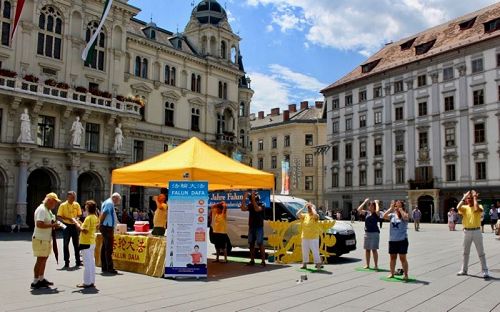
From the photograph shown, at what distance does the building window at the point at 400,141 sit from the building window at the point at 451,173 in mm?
5994

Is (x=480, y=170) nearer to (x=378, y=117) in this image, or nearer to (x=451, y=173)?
(x=451, y=173)

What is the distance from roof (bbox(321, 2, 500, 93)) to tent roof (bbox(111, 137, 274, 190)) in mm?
41438

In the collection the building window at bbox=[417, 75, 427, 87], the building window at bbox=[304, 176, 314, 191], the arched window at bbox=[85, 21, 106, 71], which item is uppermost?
the building window at bbox=[417, 75, 427, 87]

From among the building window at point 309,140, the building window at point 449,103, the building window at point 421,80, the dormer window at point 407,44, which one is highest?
the dormer window at point 407,44

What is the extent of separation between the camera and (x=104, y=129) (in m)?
36.9

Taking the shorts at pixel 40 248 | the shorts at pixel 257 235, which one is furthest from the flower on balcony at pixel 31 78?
the shorts at pixel 40 248

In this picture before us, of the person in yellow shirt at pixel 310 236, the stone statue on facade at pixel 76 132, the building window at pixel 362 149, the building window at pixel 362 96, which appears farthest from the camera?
the building window at pixel 362 96

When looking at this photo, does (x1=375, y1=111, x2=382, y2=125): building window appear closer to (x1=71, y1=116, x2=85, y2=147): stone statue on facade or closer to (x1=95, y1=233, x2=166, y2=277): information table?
(x1=71, y1=116, x2=85, y2=147): stone statue on facade

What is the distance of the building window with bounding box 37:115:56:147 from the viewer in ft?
109

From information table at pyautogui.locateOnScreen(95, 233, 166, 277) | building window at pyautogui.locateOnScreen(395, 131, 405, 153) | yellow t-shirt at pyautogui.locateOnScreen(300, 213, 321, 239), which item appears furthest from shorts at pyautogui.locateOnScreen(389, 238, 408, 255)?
building window at pyautogui.locateOnScreen(395, 131, 405, 153)

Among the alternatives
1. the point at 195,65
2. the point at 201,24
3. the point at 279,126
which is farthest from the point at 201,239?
the point at 279,126

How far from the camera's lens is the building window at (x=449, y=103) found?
50.8m

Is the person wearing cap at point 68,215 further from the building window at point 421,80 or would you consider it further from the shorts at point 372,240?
the building window at point 421,80

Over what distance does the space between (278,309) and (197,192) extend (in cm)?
455
